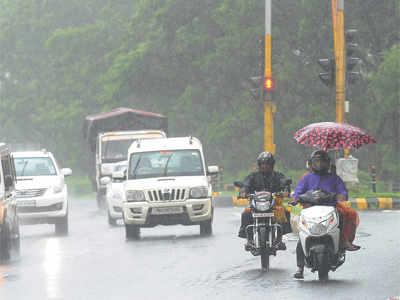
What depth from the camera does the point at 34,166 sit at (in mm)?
23953

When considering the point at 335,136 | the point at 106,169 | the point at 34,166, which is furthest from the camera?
the point at 106,169

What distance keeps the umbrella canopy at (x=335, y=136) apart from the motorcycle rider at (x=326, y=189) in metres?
1.26

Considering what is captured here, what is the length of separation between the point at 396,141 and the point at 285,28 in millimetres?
7276

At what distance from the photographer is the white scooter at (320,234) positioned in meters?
11.9

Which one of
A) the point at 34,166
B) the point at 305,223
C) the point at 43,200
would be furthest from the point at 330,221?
the point at 34,166

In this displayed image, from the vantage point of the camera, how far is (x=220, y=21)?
4706 centimetres

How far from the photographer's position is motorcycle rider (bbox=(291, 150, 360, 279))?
485 inches

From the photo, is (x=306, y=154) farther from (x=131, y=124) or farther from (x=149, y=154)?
(x=149, y=154)

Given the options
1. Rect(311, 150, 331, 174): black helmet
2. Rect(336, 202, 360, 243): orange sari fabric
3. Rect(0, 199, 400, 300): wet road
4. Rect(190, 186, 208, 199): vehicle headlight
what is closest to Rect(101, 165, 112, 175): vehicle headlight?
Rect(0, 199, 400, 300): wet road

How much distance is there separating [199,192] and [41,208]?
4292 millimetres

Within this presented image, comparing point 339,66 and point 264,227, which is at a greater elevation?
point 339,66

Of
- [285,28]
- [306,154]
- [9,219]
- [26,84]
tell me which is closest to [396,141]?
[306,154]

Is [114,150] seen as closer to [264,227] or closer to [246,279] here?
[264,227]

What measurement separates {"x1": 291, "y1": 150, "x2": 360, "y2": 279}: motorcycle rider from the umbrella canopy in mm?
1257
